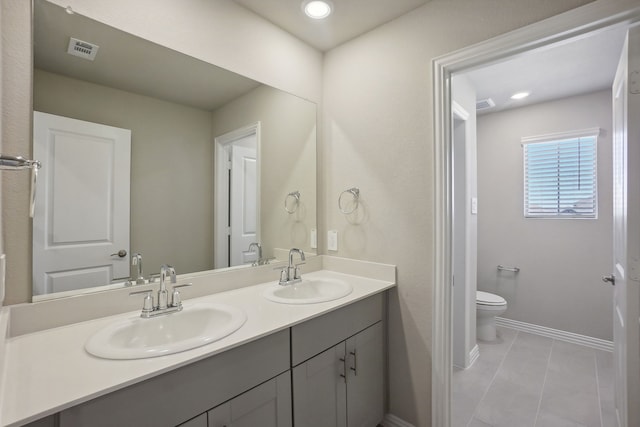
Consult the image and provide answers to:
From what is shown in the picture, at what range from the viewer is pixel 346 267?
6.52ft

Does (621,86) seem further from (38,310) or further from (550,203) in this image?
→ (38,310)

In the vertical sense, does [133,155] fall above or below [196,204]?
above

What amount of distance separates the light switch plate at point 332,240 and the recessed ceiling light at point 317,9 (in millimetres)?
1313

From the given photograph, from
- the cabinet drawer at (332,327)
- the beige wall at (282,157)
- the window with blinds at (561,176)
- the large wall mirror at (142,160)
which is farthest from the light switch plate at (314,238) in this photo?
the window with blinds at (561,176)

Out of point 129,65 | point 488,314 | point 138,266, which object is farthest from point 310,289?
point 488,314

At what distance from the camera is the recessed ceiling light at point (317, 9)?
5.38 feet

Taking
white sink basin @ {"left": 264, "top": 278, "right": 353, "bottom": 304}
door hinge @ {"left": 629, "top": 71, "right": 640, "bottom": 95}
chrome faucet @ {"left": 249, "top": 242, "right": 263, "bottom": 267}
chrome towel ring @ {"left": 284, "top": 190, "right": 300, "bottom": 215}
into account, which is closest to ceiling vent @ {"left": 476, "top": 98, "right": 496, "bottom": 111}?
door hinge @ {"left": 629, "top": 71, "right": 640, "bottom": 95}

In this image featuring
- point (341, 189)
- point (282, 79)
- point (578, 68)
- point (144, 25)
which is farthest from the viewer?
point (578, 68)

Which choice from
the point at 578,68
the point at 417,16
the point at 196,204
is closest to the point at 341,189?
the point at 196,204

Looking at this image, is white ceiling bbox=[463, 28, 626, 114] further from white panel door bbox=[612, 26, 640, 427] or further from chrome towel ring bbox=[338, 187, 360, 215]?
chrome towel ring bbox=[338, 187, 360, 215]

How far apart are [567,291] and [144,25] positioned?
3.88 metres

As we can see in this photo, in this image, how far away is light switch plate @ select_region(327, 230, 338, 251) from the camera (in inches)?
81.3

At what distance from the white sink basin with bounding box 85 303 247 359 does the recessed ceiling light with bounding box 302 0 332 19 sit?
63.9 inches

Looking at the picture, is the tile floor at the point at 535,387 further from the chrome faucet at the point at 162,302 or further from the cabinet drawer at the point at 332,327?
the chrome faucet at the point at 162,302
